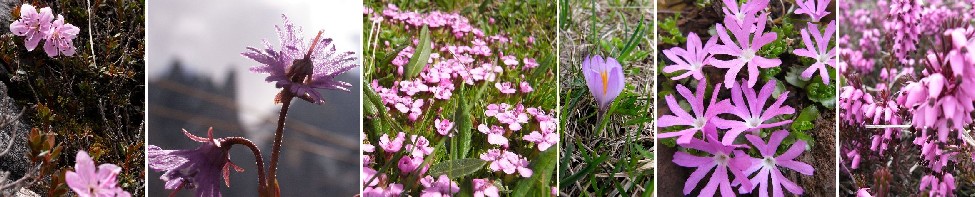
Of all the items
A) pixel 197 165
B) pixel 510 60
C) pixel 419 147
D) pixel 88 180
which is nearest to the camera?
pixel 88 180

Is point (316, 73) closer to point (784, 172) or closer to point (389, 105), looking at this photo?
point (389, 105)

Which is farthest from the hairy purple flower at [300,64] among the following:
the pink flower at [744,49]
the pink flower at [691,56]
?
the pink flower at [744,49]

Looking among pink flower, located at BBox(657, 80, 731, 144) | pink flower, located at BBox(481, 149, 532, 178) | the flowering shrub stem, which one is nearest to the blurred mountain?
the flowering shrub stem

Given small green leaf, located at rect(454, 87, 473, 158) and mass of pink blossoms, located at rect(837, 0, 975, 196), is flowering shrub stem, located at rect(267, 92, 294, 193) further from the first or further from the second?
mass of pink blossoms, located at rect(837, 0, 975, 196)

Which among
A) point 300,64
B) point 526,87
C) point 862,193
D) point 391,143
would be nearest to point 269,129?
point 300,64

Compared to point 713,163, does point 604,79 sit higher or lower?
higher

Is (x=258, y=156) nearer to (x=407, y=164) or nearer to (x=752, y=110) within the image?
(x=407, y=164)

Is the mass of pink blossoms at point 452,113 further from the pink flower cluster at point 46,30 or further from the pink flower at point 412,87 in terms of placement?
the pink flower cluster at point 46,30

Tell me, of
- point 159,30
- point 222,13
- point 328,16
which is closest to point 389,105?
point 328,16
